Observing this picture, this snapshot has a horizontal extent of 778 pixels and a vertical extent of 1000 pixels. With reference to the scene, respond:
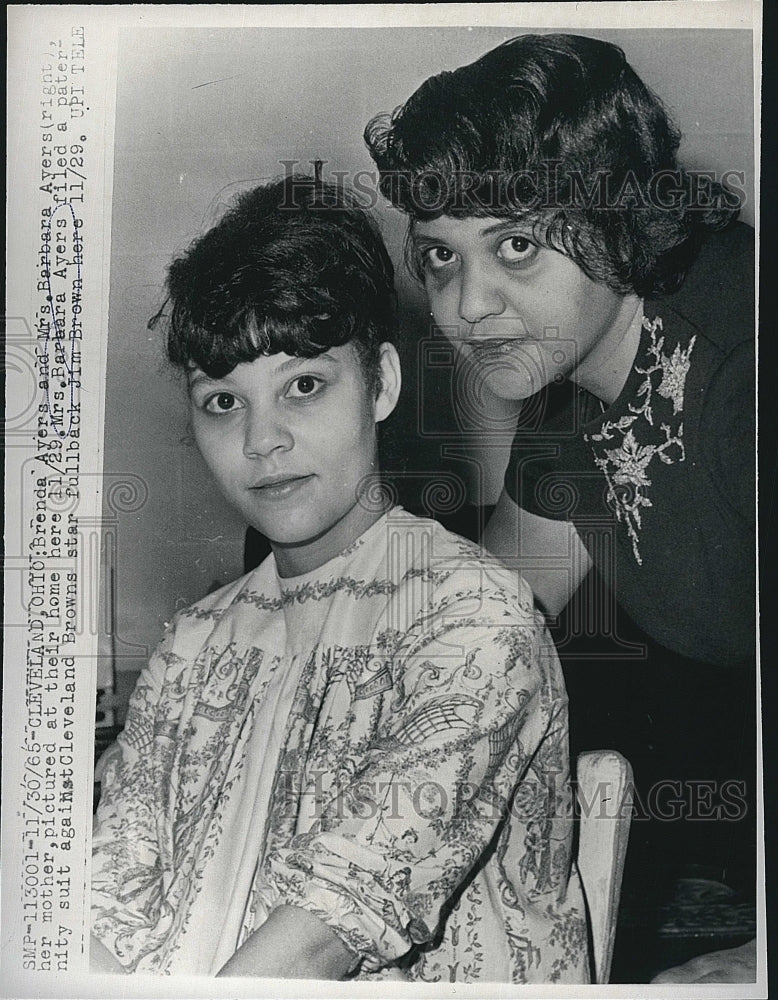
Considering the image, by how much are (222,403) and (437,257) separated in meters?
0.44

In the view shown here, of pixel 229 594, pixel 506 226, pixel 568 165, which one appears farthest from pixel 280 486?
pixel 568 165

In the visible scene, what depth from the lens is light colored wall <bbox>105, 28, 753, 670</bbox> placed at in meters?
1.74

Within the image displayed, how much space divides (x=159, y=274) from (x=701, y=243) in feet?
3.05

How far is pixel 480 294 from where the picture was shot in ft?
5.58

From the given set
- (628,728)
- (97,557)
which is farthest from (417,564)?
(97,557)

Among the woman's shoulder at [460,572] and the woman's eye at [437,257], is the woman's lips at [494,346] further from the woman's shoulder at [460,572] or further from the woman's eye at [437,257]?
the woman's shoulder at [460,572]

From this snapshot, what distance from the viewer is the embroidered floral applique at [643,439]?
5.59ft

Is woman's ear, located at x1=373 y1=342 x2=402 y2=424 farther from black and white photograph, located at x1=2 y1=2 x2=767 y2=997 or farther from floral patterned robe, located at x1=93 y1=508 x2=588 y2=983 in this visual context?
floral patterned robe, located at x1=93 y1=508 x2=588 y2=983

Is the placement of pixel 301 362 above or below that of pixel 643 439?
above

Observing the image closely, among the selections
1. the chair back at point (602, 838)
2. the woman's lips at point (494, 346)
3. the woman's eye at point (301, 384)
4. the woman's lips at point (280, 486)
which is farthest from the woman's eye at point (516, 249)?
the chair back at point (602, 838)

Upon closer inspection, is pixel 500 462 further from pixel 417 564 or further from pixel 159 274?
pixel 159 274

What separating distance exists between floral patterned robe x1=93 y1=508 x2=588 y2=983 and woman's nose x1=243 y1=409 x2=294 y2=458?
0.64 ft

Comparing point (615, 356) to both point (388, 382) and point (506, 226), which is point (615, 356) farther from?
point (388, 382)

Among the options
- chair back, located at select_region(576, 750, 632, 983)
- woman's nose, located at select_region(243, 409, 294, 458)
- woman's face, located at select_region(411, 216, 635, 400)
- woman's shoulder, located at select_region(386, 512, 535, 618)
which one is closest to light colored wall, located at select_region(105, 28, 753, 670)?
woman's nose, located at select_region(243, 409, 294, 458)
